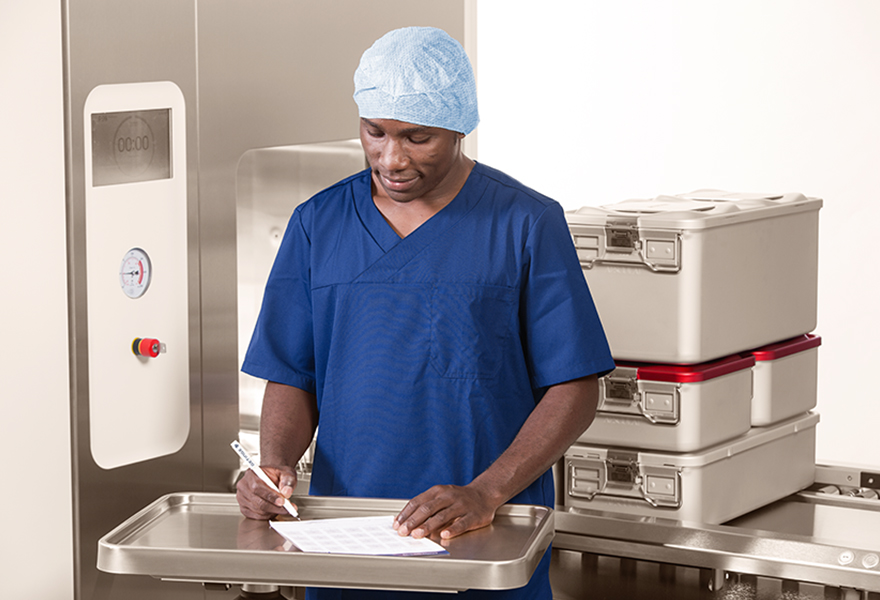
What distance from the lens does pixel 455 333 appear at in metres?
1.42

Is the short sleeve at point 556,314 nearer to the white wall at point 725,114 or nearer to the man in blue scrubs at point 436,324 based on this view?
the man in blue scrubs at point 436,324

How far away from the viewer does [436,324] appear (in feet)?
4.68

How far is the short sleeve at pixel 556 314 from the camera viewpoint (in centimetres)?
142

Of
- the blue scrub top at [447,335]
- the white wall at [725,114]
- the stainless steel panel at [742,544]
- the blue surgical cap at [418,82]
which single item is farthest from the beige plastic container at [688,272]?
the white wall at [725,114]

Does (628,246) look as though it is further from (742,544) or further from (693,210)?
(742,544)

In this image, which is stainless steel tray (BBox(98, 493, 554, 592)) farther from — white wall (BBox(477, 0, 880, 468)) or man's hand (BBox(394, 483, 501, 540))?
white wall (BBox(477, 0, 880, 468))

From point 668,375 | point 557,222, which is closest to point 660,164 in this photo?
point 668,375

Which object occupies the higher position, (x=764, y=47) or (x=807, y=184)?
(x=764, y=47)

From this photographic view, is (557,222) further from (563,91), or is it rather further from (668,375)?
(563,91)

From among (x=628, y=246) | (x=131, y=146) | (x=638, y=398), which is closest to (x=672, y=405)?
(x=638, y=398)

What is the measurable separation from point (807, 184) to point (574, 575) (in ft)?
7.99

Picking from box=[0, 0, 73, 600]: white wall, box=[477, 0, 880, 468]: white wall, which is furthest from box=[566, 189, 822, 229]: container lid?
box=[477, 0, 880, 468]: white wall

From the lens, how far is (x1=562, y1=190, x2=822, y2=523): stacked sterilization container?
1.82m

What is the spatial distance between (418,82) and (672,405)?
77cm
